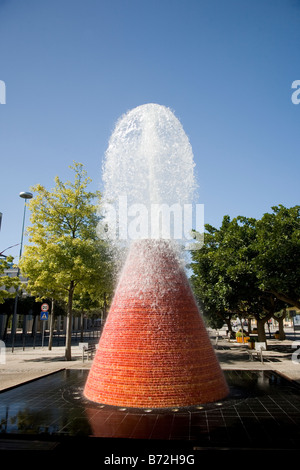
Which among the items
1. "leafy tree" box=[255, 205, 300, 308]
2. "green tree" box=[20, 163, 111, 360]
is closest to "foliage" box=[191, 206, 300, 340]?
"leafy tree" box=[255, 205, 300, 308]

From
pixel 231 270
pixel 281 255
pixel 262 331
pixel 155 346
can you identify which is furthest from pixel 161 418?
pixel 262 331

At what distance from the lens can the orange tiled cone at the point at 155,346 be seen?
297 inches

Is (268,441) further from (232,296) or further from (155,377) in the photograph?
(232,296)

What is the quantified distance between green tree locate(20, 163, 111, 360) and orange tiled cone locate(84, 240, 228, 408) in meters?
8.98

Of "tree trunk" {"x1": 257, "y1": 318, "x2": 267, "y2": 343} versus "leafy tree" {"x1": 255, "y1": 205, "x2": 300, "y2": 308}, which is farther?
"tree trunk" {"x1": 257, "y1": 318, "x2": 267, "y2": 343}

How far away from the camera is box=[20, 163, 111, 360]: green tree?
1742 cm

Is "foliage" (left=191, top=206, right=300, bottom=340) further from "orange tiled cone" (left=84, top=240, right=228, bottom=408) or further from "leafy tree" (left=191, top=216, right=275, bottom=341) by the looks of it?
"orange tiled cone" (left=84, top=240, right=228, bottom=408)

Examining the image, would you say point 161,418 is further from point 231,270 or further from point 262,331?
point 262,331

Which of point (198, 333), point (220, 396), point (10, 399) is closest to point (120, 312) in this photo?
point (198, 333)

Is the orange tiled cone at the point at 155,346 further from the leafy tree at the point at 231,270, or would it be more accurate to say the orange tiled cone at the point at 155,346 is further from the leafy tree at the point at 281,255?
the leafy tree at the point at 231,270

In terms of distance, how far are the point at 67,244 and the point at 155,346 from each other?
10.9 metres

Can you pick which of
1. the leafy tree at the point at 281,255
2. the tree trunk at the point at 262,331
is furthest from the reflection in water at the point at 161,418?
the tree trunk at the point at 262,331

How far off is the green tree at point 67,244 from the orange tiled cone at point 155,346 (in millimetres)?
8982
